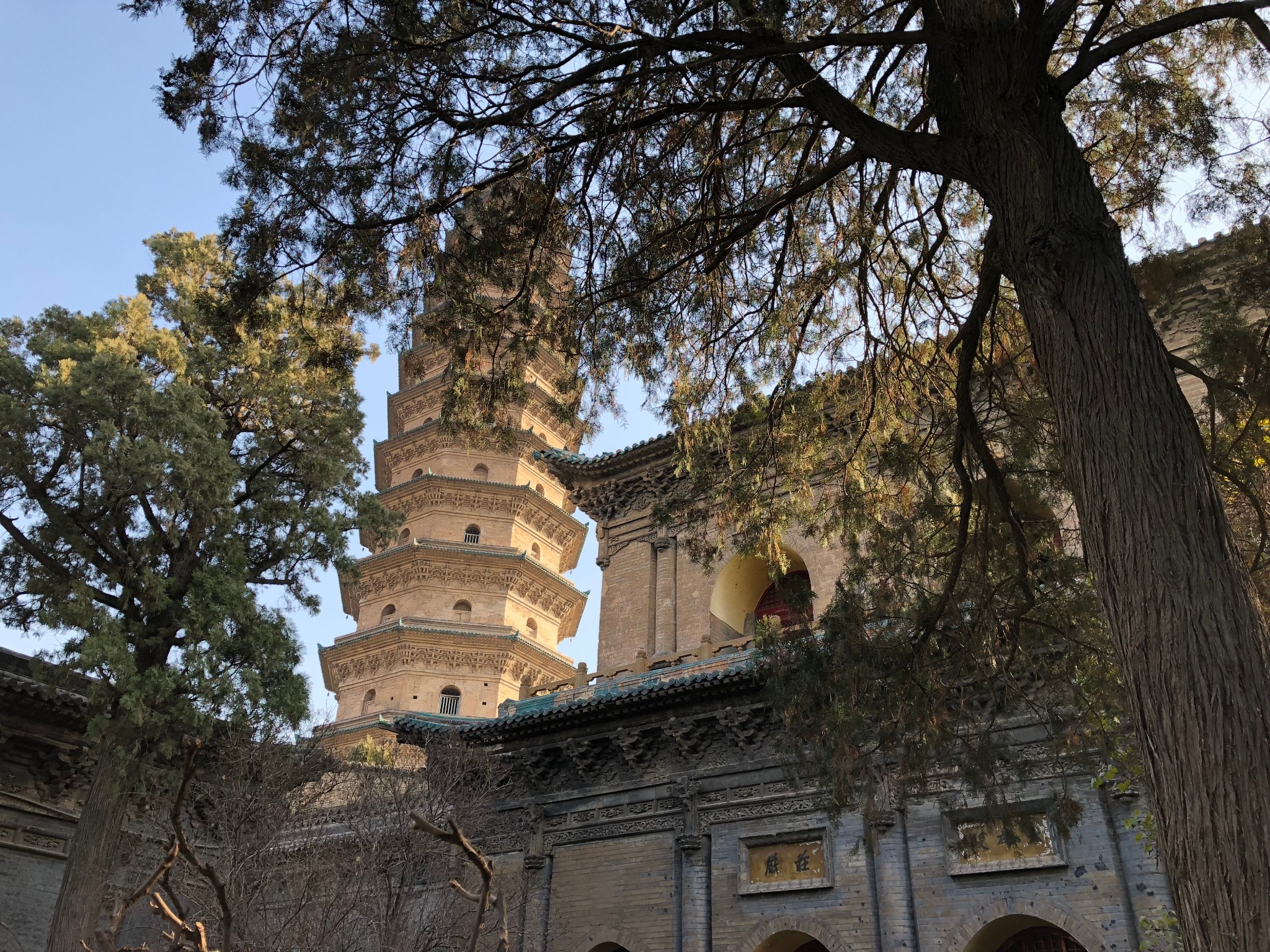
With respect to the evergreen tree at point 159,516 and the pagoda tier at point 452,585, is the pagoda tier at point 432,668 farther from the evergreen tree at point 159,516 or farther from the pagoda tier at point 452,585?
the evergreen tree at point 159,516

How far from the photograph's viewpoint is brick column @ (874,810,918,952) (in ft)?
32.1

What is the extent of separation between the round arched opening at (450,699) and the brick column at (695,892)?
11.5 metres

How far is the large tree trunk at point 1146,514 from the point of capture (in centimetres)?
287

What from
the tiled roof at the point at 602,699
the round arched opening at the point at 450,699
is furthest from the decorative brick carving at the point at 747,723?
the round arched opening at the point at 450,699

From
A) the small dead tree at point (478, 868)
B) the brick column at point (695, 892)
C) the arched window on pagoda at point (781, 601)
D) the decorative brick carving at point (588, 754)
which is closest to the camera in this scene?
the small dead tree at point (478, 868)

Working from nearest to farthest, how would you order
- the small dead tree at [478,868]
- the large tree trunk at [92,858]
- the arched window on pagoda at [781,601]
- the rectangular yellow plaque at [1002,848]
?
the small dead tree at [478,868] < the large tree trunk at [92,858] < the rectangular yellow plaque at [1002,848] < the arched window on pagoda at [781,601]

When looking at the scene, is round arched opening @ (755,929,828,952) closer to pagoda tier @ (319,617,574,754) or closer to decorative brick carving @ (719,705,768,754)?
decorative brick carving @ (719,705,768,754)

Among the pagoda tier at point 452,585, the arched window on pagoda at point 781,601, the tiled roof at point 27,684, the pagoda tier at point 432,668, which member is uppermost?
the pagoda tier at point 452,585

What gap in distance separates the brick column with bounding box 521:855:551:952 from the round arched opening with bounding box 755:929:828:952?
2686mm

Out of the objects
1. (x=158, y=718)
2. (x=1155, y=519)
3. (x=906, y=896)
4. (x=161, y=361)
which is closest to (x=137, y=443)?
(x=161, y=361)

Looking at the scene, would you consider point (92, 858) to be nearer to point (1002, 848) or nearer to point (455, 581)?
point (1002, 848)


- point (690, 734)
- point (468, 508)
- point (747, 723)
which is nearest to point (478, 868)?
point (747, 723)

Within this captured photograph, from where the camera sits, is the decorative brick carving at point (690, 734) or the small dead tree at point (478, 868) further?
the decorative brick carving at point (690, 734)

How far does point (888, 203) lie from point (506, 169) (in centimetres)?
257
